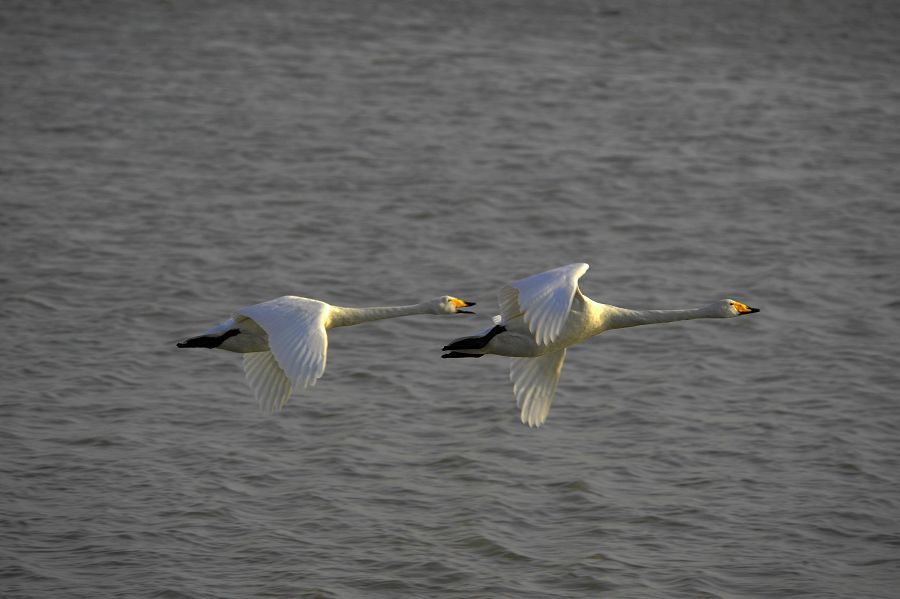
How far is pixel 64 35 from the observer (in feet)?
104

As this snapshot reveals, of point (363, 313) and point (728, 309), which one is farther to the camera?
point (728, 309)

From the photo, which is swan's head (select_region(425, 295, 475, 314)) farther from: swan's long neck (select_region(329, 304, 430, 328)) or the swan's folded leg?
the swan's folded leg

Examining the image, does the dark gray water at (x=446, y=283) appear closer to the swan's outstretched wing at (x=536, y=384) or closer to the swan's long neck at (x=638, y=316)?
the swan's outstretched wing at (x=536, y=384)

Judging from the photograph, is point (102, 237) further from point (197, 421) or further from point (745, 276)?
point (745, 276)

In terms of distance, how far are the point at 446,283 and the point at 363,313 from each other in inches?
312

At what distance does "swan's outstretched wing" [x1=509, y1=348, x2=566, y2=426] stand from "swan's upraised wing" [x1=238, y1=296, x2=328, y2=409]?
201cm

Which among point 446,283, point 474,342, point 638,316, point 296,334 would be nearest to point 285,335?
point 296,334

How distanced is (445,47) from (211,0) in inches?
222

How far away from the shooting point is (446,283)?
2173 cm

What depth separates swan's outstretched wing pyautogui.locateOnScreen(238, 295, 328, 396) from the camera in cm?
1207

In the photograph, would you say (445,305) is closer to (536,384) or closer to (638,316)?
(536,384)

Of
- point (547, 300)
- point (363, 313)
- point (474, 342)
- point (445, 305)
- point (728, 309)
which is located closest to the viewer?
point (547, 300)

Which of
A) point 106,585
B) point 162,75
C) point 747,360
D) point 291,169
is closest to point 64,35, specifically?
point 162,75

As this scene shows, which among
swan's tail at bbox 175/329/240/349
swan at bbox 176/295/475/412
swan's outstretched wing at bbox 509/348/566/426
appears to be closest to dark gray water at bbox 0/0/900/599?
swan's outstretched wing at bbox 509/348/566/426
